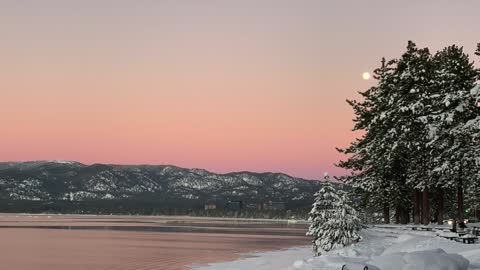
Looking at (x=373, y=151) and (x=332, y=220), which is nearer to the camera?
(x=332, y=220)

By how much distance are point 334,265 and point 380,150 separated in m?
27.9

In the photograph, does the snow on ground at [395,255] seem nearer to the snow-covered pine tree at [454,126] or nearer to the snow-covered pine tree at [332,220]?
the snow-covered pine tree at [332,220]

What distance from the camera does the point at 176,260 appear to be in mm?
57562

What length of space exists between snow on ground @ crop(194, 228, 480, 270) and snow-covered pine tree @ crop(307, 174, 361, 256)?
1.31 metres

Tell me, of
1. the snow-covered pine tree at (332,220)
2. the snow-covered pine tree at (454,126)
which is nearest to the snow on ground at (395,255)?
the snow-covered pine tree at (332,220)

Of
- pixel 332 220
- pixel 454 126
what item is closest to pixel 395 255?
pixel 332 220

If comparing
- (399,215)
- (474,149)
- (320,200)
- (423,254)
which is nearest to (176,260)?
(320,200)

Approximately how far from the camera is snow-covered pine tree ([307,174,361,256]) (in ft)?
138

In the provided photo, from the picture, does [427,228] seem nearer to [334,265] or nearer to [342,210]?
[342,210]

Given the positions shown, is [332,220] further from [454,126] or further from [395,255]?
[395,255]

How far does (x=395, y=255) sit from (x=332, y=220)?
66.9 feet

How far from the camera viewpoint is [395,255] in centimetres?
2198

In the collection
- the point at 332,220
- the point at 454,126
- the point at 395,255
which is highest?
the point at 454,126

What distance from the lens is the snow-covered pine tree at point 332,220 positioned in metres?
42.2
